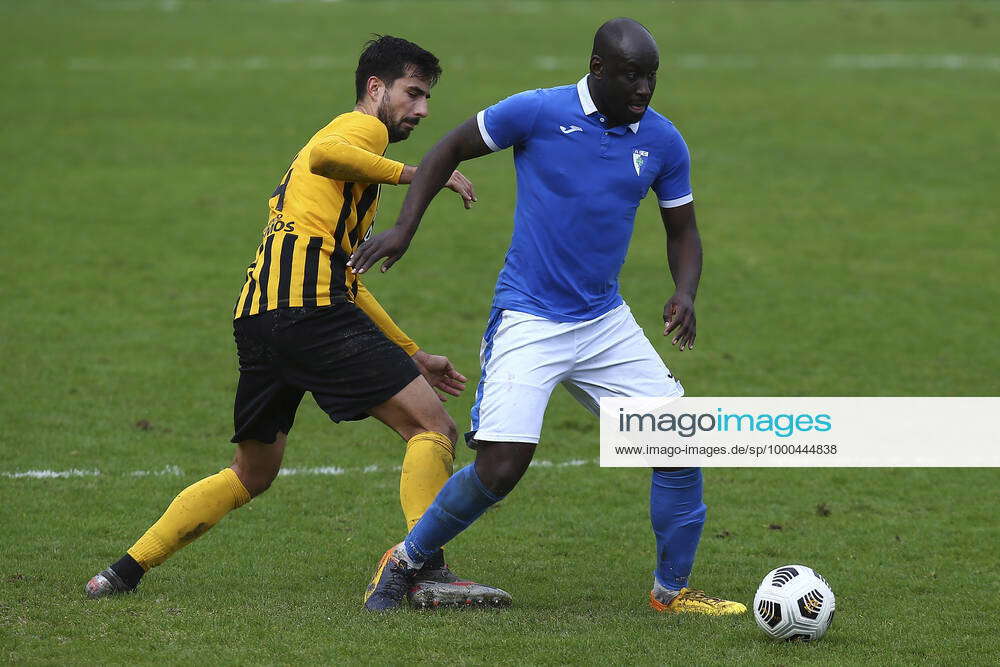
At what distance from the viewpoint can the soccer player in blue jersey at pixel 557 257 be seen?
6055 mm

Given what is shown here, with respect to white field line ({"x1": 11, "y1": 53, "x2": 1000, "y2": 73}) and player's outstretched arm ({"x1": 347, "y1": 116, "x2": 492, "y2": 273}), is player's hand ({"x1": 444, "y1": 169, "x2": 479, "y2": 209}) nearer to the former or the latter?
player's outstretched arm ({"x1": 347, "y1": 116, "x2": 492, "y2": 273})

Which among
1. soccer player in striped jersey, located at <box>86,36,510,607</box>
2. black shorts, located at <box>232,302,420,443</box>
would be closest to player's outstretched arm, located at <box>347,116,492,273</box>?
soccer player in striped jersey, located at <box>86,36,510,607</box>

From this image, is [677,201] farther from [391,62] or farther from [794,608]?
[794,608]

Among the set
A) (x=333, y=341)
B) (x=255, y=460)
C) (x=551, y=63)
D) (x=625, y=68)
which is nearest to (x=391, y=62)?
(x=625, y=68)

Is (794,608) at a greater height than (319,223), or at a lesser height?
lesser

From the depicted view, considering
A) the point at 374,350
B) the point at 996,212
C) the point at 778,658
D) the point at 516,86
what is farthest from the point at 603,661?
the point at 516,86

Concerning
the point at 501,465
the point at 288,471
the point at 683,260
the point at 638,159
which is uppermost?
the point at 638,159

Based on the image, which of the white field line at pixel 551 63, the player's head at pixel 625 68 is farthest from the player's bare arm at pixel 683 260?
the white field line at pixel 551 63

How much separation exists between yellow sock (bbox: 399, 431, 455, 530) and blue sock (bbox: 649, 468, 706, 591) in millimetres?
945

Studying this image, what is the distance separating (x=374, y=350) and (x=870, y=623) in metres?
2.46

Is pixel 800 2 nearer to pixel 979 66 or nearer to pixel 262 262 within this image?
pixel 979 66

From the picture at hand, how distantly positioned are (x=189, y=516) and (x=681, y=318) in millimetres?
2403

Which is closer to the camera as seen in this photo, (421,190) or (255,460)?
(421,190)

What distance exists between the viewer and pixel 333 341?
6.31 m
